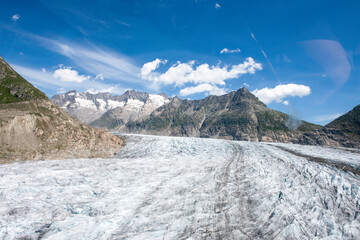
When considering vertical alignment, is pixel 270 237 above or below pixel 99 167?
above

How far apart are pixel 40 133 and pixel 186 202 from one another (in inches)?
1753

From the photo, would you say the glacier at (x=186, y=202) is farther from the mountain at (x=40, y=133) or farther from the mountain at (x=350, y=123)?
the mountain at (x=350, y=123)

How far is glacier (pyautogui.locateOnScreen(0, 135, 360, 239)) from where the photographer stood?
11250 millimetres

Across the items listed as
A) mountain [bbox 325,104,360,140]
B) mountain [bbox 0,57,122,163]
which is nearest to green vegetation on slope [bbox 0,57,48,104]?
mountain [bbox 0,57,122,163]

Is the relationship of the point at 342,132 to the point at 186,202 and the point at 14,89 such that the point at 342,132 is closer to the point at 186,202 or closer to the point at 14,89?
the point at 186,202

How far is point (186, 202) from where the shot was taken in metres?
14.8

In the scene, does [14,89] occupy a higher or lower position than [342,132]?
lower

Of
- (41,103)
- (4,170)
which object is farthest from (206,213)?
(41,103)

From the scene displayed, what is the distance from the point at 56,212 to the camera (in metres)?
13.1

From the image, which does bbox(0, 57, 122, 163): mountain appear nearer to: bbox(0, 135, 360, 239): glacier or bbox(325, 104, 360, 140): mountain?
bbox(0, 135, 360, 239): glacier

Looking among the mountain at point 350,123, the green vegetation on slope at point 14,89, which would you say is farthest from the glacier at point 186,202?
the mountain at point 350,123

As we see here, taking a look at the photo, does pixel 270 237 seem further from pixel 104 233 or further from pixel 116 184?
pixel 116 184

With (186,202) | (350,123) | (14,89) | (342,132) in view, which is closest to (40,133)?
(14,89)

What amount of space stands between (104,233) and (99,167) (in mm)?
15361
